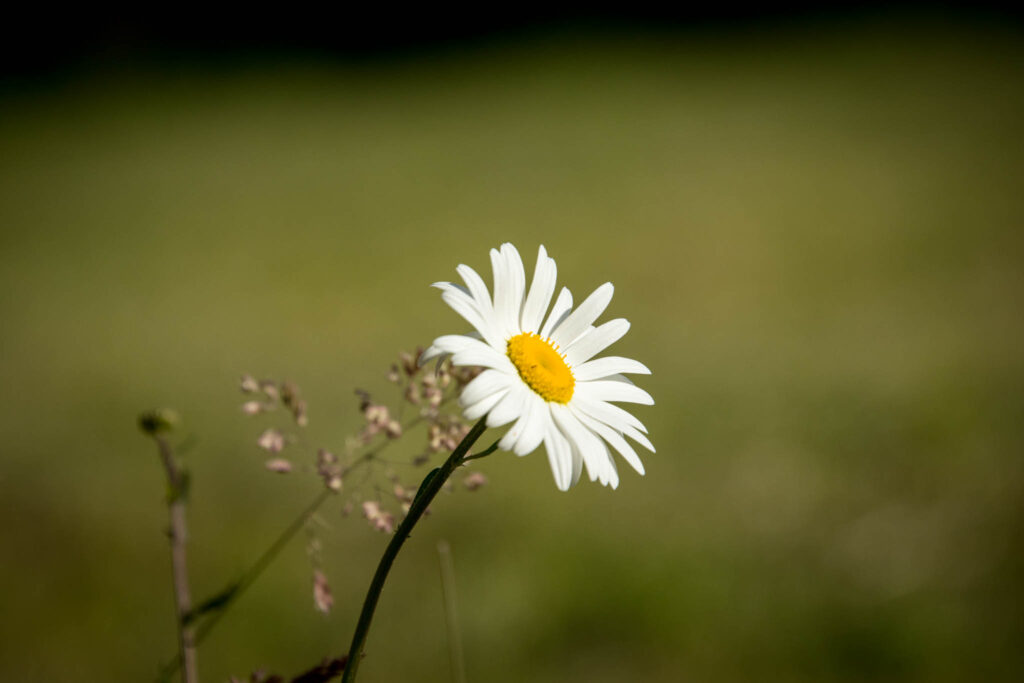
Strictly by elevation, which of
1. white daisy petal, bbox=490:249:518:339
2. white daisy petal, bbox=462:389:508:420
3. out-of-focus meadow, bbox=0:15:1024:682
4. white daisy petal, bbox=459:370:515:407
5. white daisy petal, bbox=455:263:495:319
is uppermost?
out-of-focus meadow, bbox=0:15:1024:682

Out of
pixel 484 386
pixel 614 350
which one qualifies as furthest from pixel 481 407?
pixel 614 350

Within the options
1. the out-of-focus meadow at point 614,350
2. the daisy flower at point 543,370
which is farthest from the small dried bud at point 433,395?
the out-of-focus meadow at point 614,350

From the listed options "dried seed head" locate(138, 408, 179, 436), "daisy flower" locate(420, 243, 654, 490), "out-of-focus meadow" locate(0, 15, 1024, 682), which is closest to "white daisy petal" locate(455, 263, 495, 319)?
"daisy flower" locate(420, 243, 654, 490)

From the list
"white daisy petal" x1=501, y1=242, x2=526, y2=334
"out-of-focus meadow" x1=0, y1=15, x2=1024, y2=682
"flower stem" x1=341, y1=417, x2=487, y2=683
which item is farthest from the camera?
"out-of-focus meadow" x1=0, y1=15, x2=1024, y2=682

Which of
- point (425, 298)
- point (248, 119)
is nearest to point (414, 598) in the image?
point (425, 298)

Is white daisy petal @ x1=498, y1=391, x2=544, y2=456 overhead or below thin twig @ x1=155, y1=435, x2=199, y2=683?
overhead

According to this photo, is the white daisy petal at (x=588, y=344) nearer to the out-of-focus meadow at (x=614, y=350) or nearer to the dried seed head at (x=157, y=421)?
the dried seed head at (x=157, y=421)

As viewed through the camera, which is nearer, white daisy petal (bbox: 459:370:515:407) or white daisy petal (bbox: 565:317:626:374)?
white daisy petal (bbox: 459:370:515:407)

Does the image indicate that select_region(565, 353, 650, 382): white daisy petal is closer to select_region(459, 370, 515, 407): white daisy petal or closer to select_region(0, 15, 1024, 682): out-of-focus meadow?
select_region(459, 370, 515, 407): white daisy petal
